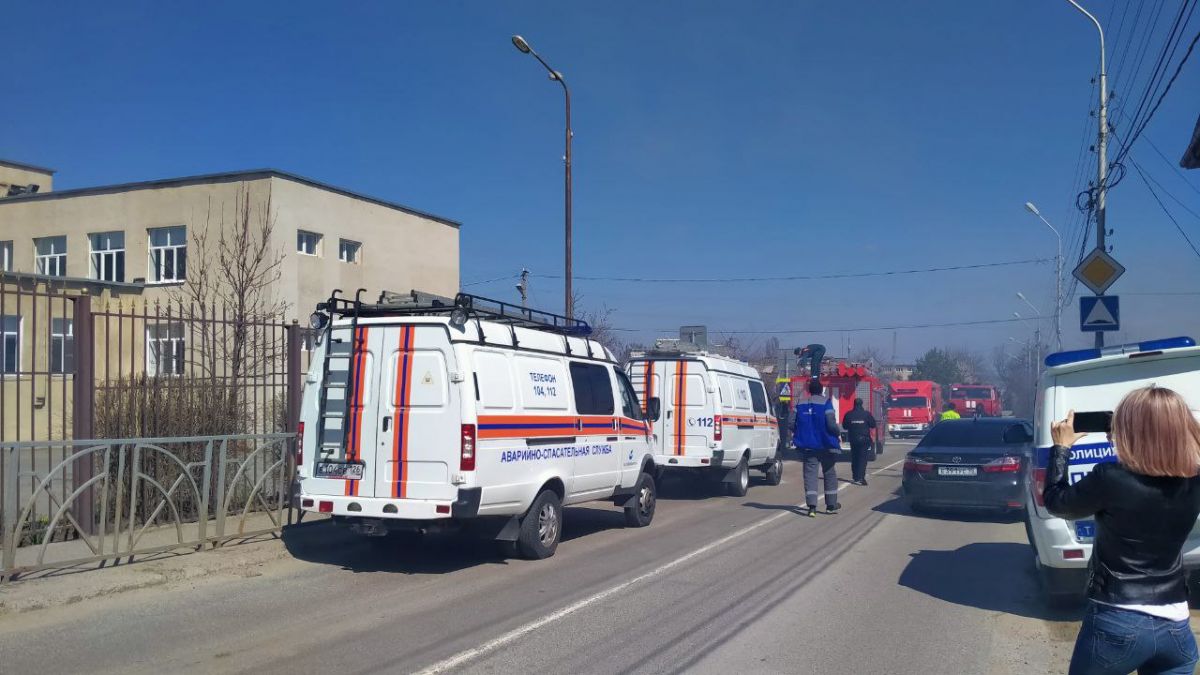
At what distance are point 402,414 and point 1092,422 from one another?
6.58 metres

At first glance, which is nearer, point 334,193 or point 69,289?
point 69,289

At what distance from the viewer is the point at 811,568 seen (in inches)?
379

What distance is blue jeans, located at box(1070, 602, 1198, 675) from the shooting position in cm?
330

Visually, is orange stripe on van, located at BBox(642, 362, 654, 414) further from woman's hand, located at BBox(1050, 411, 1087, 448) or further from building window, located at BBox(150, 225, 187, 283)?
building window, located at BBox(150, 225, 187, 283)

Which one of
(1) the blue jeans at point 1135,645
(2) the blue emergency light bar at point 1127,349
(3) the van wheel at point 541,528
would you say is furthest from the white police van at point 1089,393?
(3) the van wheel at point 541,528

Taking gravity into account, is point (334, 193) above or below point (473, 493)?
above

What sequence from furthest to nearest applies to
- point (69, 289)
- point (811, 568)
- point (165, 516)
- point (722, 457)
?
point (69, 289), point (722, 457), point (165, 516), point (811, 568)

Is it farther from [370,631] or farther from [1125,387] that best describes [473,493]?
[1125,387]

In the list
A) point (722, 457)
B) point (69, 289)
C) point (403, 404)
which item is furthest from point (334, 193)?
point (403, 404)

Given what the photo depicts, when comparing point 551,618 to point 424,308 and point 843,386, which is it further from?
point 843,386

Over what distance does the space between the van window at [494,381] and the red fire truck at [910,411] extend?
35.5 m

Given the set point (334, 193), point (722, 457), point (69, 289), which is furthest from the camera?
point (334, 193)

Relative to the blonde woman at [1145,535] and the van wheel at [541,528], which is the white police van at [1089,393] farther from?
the van wheel at [541,528]

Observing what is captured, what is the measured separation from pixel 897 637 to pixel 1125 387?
8.39ft
